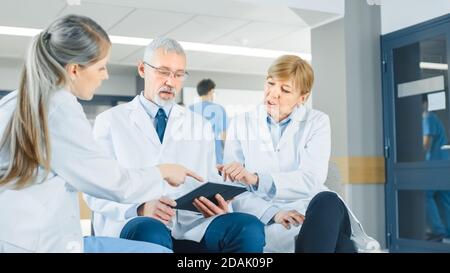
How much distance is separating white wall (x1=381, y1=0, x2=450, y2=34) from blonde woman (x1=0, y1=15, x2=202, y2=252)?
1961 millimetres

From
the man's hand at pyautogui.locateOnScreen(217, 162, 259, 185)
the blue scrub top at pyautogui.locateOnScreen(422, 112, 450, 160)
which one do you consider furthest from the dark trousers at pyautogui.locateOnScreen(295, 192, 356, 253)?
the blue scrub top at pyautogui.locateOnScreen(422, 112, 450, 160)

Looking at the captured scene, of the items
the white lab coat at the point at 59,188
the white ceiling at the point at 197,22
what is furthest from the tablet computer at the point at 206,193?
the white ceiling at the point at 197,22

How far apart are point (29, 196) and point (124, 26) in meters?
0.93

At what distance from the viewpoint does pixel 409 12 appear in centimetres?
353

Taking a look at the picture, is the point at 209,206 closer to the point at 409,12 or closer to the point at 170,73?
the point at 170,73

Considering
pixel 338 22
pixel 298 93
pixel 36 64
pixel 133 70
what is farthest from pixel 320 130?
pixel 36 64

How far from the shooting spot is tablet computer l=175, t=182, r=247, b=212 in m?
2.56

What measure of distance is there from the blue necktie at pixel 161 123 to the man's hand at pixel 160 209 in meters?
0.28

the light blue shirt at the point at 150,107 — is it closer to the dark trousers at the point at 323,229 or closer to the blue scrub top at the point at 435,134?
the dark trousers at the point at 323,229

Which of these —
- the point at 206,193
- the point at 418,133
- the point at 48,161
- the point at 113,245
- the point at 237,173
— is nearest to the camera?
the point at 48,161

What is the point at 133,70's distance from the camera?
8.46 ft

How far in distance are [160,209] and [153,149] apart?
0.27 metres

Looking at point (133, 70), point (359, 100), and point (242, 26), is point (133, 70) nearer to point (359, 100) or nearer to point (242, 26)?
point (242, 26)

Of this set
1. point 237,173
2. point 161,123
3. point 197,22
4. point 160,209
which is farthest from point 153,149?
point 197,22
